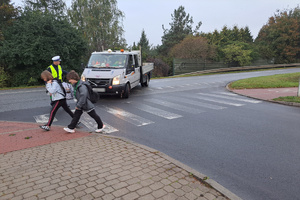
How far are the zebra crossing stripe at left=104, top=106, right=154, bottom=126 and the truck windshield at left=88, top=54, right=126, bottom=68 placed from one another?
304 centimetres

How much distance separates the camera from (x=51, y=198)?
2.99 m

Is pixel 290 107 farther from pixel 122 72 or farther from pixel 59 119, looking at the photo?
pixel 59 119

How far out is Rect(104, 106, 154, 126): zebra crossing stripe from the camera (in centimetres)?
684

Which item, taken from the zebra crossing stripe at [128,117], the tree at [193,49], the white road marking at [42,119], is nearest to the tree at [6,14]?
the white road marking at [42,119]

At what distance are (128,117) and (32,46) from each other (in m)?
12.8

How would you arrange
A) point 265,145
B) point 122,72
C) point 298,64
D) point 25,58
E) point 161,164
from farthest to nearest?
point 298,64 → point 25,58 → point 122,72 → point 265,145 → point 161,164

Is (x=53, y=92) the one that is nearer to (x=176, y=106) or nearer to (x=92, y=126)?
(x=92, y=126)

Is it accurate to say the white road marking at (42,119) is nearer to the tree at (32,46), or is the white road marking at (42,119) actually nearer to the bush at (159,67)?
the tree at (32,46)

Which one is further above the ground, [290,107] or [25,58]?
[25,58]

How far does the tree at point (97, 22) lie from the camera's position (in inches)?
1335

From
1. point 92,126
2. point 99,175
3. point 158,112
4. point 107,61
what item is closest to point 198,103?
point 158,112

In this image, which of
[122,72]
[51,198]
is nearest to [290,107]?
[122,72]

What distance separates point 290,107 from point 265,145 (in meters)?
5.28

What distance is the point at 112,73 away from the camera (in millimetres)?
10141
